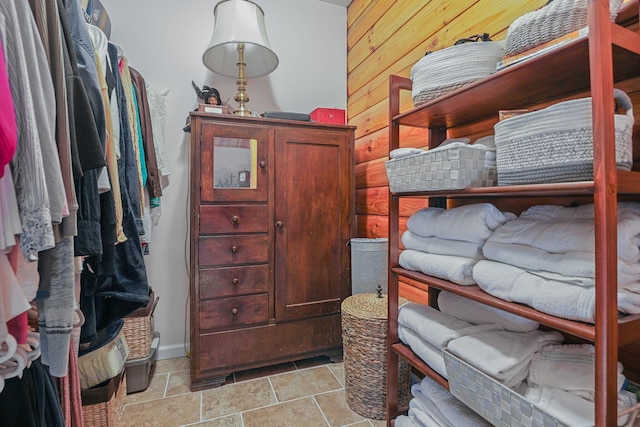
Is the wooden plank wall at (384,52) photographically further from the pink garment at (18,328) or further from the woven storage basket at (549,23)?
the pink garment at (18,328)

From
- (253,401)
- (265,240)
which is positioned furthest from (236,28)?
(253,401)

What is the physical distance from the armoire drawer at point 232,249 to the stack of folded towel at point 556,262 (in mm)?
1145

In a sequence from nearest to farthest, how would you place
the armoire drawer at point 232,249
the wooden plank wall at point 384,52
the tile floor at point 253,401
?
the wooden plank wall at point 384,52
the tile floor at point 253,401
the armoire drawer at point 232,249

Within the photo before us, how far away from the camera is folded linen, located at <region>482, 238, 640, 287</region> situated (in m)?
0.68

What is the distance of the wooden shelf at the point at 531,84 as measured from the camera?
708 millimetres

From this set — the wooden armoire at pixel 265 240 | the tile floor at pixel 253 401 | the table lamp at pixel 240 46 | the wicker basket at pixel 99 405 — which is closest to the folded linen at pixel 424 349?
the tile floor at pixel 253 401

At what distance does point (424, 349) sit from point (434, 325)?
10cm

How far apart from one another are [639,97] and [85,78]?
148cm

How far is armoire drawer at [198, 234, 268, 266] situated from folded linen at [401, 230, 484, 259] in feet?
2.75

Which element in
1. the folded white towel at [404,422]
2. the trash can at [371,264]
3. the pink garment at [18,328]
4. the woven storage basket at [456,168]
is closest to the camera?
the pink garment at [18,328]

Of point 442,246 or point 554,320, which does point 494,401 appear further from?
point 442,246

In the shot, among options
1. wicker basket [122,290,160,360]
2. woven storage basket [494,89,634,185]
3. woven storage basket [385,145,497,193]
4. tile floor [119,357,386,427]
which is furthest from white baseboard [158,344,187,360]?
woven storage basket [494,89,634,185]

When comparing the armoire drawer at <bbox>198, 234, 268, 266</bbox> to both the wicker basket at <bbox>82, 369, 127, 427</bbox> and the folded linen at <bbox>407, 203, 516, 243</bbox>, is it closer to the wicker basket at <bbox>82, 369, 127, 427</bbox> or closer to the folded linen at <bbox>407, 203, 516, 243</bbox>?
the wicker basket at <bbox>82, 369, 127, 427</bbox>

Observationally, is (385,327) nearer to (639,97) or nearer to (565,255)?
(565,255)
